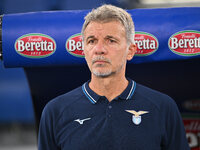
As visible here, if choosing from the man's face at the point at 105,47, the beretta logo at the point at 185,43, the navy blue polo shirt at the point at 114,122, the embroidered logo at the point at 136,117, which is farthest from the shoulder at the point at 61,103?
the beretta logo at the point at 185,43

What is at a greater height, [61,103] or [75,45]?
[75,45]

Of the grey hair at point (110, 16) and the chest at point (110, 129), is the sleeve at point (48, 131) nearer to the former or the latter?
the chest at point (110, 129)

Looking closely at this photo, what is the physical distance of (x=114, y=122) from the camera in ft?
6.20

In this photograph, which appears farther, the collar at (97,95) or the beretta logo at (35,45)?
the beretta logo at (35,45)

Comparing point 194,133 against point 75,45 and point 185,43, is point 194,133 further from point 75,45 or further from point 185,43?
point 75,45

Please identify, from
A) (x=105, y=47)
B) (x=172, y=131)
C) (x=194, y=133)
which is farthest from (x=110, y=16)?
(x=194, y=133)

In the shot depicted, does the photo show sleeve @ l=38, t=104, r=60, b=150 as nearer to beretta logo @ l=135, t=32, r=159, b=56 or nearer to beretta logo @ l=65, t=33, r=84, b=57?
beretta logo @ l=65, t=33, r=84, b=57

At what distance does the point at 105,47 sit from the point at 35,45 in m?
1.06

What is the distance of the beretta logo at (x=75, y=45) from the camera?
2.74m

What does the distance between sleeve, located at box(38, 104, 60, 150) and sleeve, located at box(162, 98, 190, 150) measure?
0.72m

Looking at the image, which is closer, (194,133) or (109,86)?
(109,86)

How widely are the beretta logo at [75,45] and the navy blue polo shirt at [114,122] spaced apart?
29.2 inches

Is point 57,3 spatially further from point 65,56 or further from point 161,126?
point 161,126

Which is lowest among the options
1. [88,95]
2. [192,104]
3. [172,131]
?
[192,104]
